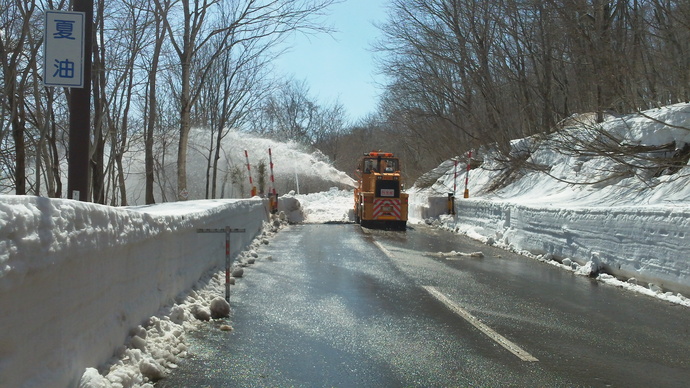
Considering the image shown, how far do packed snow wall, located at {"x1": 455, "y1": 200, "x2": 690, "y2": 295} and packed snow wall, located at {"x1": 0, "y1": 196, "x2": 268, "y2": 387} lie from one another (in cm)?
766

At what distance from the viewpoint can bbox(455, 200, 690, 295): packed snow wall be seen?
31.8ft

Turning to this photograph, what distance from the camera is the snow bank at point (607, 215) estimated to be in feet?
32.9

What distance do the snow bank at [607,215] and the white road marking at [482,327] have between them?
3.64m

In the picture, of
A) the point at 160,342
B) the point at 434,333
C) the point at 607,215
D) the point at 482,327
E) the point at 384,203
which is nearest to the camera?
the point at 160,342

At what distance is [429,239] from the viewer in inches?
749

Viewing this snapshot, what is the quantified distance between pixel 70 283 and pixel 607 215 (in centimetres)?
1048

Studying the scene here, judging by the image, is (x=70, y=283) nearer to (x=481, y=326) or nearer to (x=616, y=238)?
(x=481, y=326)

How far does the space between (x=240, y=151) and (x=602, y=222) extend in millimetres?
30218

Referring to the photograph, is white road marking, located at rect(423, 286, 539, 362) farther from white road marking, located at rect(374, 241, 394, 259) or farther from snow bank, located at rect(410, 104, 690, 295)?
white road marking, located at rect(374, 241, 394, 259)

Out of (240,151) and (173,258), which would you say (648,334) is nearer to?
(173,258)

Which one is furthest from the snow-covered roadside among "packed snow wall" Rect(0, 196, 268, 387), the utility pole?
the utility pole

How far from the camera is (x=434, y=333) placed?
7000 mm

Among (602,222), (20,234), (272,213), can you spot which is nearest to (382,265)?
(602,222)

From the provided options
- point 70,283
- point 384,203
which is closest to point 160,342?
point 70,283
